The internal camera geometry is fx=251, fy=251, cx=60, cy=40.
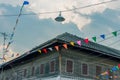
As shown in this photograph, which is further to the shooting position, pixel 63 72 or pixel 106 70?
pixel 106 70

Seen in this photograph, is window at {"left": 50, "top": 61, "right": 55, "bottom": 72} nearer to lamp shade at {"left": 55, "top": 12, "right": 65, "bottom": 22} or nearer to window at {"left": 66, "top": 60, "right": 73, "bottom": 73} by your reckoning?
window at {"left": 66, "top": 60, "right": 73, "bottom": 73}

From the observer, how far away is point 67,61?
21984 millimetres

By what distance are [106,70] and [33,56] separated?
24.7 ft

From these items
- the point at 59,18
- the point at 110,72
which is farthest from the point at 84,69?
the point at 59,18

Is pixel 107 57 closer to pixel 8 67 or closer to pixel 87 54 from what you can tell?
pixel 87 54

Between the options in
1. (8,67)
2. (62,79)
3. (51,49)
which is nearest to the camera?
(62,79)

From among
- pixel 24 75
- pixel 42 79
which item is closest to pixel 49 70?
pixel 42 79

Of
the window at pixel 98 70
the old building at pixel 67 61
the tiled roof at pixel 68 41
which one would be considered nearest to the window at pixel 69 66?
the old building at pixel 67 61

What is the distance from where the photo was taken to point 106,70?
24.6m

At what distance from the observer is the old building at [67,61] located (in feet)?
70.7

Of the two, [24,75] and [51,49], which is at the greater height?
[51,49]

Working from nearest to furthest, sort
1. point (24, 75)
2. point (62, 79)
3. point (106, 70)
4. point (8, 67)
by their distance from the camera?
1. point (62, 79)
2. point (106, 70)
3. point (24, 75)
4. point (8, 67)

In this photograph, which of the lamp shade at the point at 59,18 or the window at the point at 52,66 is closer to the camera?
the lamp shade at the point at 59,18

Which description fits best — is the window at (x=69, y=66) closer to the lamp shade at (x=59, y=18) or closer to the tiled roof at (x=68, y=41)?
the tiled roof at (x=68, y=41)
